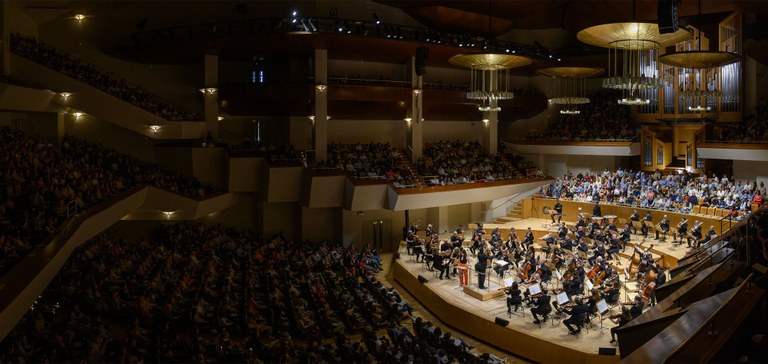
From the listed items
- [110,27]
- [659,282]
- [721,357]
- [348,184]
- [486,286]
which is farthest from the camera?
[110,27]

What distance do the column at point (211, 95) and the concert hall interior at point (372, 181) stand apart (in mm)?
81

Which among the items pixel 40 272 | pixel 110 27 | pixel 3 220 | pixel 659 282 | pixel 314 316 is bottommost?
pixel 314 316

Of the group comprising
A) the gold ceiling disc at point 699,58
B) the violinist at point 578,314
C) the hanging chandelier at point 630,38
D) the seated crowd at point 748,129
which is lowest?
the violinist at point 578,314

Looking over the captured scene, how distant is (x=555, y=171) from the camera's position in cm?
2653

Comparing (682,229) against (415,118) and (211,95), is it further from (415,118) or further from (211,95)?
(211,95)

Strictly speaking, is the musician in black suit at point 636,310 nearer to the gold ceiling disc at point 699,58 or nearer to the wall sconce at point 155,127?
the gold ceiling disc at point 699,58

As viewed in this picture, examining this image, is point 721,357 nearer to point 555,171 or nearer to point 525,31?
point 555,171

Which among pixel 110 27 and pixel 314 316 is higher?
pixel 110 27

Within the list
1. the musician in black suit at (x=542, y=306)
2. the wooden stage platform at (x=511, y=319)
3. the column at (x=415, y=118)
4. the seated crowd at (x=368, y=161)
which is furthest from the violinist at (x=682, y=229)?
the column at (x=415, y=118)

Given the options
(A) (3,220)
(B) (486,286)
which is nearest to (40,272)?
(A) (3,220)

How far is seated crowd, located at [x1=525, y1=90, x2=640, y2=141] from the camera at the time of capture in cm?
2406

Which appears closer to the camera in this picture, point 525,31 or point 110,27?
point 110,27

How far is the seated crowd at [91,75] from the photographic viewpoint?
54.5 ft

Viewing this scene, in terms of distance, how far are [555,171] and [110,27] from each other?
64.2ft
